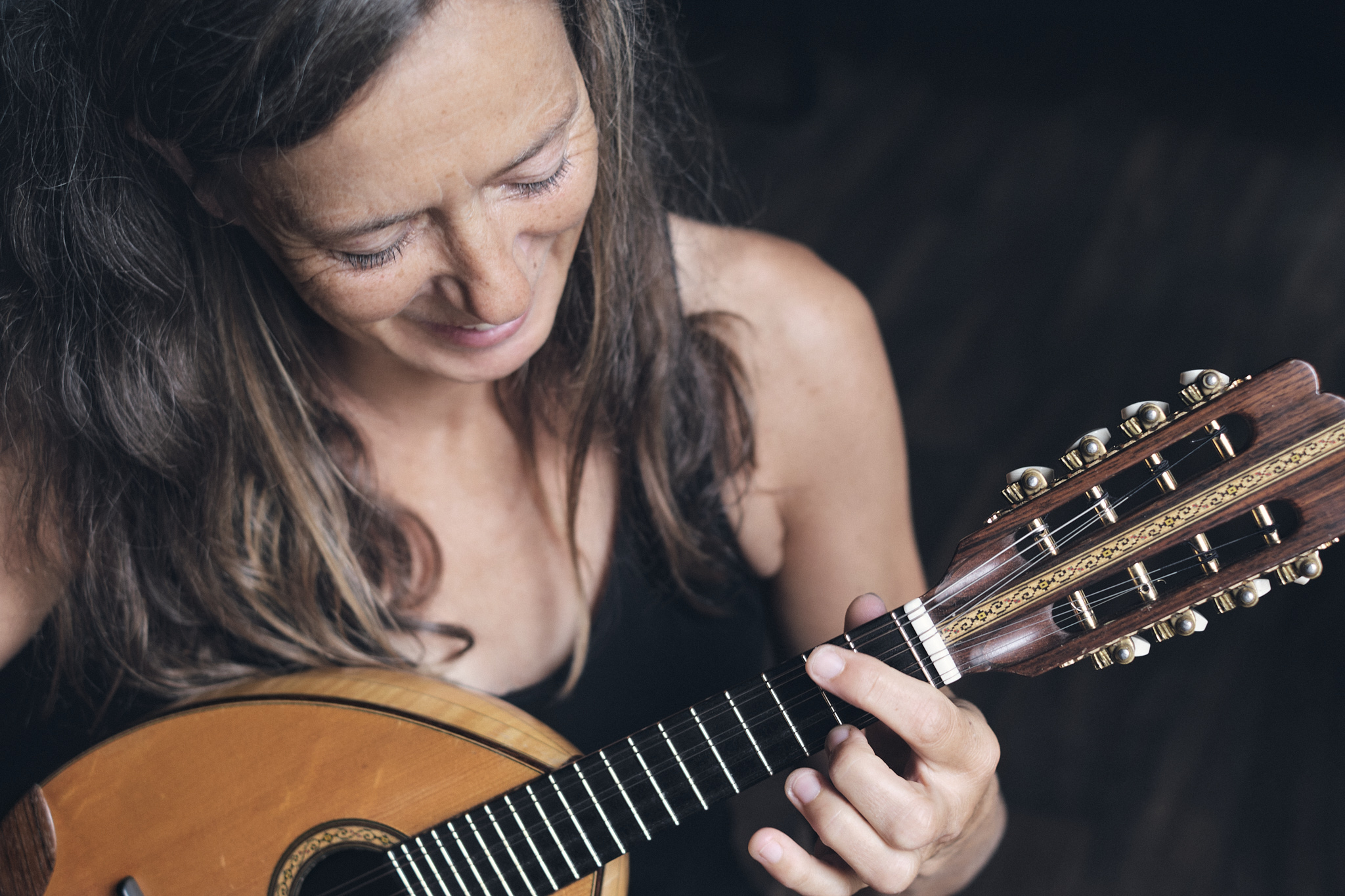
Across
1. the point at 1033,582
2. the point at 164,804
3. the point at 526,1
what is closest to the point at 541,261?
the point at 526,1

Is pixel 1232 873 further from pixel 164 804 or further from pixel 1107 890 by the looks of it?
pixel 164 804

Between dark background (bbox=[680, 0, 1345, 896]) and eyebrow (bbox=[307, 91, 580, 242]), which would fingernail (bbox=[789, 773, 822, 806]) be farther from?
dark background (bbox=[680, 0, 1345, 896])

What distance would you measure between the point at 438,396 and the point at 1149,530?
0.69 meters

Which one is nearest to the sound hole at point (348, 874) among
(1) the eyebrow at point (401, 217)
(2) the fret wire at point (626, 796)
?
(2) the fret wire at point (626, 796)

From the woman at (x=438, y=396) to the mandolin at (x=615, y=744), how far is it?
6 centimetres

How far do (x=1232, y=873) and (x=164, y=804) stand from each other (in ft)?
5.47

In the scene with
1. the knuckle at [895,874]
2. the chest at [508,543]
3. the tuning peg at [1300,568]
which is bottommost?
the knuckle at [895,874]

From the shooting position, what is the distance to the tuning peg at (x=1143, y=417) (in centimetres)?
70

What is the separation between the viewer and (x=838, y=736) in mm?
800

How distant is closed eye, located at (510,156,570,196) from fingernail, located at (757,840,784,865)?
534mm

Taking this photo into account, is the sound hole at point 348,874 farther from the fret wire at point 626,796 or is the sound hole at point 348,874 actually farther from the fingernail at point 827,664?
the fingernail at point 827,664

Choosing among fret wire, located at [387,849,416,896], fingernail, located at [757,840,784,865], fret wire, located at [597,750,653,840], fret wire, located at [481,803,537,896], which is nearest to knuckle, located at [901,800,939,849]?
fingernail, located at [757,840,784,865]

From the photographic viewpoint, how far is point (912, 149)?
2791 millimetres

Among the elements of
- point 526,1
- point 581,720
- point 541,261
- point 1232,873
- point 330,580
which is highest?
point 526,1
